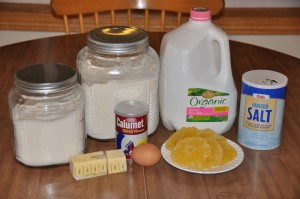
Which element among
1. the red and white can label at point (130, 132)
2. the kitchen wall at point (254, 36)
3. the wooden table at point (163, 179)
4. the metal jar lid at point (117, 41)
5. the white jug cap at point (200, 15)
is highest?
the white jug cap at point (200, 15)

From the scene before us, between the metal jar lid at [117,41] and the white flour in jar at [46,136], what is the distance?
13cm

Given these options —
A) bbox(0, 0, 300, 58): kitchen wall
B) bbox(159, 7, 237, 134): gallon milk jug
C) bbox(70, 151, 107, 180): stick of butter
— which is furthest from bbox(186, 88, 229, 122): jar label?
bbox(0, 0, 300, 58): kitchen wall

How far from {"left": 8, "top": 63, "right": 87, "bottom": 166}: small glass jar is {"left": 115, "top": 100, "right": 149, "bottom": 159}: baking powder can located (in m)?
0.07

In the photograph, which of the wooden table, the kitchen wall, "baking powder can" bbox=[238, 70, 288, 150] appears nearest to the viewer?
the wooden table

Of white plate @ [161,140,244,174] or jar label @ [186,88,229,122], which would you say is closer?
white plate @ [161,140,244,174]

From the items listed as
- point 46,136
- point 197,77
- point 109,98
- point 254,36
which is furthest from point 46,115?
point 254,36

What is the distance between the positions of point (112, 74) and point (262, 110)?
0.30 metres

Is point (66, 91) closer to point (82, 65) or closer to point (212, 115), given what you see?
point (82, 65)

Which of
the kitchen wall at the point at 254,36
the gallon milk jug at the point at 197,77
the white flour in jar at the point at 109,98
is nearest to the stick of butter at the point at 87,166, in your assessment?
the white flour in jar at the point at 109,98

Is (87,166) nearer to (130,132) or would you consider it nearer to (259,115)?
(130,132)

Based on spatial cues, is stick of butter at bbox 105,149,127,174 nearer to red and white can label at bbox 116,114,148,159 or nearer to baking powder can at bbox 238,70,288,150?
red and white can label at bbox 116,114,148,159

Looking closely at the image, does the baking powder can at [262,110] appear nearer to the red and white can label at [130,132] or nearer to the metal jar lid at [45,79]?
the red and white can label at [130,132]

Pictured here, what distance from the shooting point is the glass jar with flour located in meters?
1.11

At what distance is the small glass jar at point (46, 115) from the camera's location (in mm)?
1017
